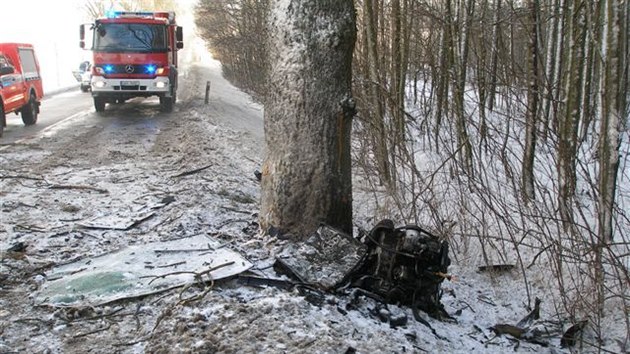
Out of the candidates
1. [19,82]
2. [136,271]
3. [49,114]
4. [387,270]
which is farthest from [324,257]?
[49,114]

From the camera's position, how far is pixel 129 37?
14.9 metres

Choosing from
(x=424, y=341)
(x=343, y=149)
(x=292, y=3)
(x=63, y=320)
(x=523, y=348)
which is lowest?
(x=523, y=348)

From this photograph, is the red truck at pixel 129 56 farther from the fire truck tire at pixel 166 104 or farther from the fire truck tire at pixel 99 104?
the fire truck tire at pixel 99 104

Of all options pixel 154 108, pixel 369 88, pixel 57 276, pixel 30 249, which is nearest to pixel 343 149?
pixel 57 276

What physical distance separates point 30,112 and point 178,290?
11931mm

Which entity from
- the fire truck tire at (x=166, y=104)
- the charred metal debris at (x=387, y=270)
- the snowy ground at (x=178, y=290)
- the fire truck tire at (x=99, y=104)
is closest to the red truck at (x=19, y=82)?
the fire truck tire at (x=99, y=104)

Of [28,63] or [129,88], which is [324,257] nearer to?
[129,88]

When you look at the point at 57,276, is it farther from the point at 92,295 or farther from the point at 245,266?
the point at 245,266

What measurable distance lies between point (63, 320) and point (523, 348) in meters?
3.58

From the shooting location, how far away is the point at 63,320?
3635 millimetres

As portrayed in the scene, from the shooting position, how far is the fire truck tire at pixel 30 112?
13713 mm

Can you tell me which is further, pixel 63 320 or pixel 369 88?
pixel 369 88

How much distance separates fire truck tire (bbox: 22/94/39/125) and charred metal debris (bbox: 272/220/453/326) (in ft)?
38.4

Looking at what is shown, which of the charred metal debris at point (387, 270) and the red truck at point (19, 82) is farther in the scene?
the red truck at point (19, 82)
